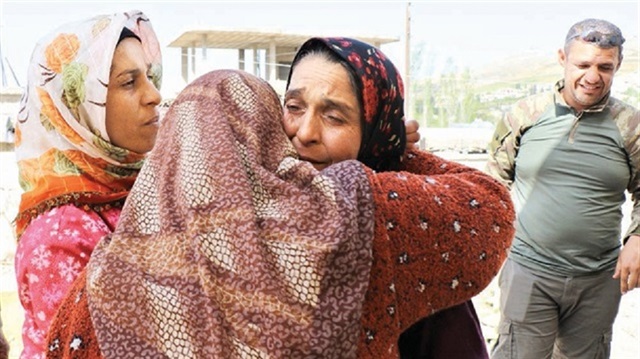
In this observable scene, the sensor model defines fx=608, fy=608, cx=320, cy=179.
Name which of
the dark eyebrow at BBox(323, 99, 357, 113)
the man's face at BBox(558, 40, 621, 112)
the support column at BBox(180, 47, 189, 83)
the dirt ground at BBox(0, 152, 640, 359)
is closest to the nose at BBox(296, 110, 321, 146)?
the dark eyebrow at BBox(323, 99, 357, 113)

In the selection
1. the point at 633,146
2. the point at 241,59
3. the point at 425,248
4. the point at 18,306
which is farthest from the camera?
the point at 241,59

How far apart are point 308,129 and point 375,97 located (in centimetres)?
17

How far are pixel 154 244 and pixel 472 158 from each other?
404 inches

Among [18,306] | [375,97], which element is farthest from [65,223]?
[18,306]

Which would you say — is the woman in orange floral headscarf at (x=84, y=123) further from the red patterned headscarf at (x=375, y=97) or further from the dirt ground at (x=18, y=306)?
the dirt ground at (x=18, y=306)

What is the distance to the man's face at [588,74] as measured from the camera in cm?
Result: 361

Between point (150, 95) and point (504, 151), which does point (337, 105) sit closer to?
point (150, 95)

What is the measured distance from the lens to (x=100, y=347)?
2.97 feet

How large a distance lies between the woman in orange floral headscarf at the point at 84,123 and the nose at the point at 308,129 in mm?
509

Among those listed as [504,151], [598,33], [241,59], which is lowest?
[241,59]

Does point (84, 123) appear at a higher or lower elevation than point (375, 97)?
lower

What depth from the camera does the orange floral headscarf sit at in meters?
1.52

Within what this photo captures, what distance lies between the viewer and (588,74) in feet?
11.8

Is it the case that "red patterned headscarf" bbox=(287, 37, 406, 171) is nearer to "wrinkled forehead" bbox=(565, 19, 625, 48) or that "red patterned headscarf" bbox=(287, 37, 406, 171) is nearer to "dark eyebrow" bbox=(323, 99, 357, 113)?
"dark eyebrow" bbox=(323, 99, 357, 113)
